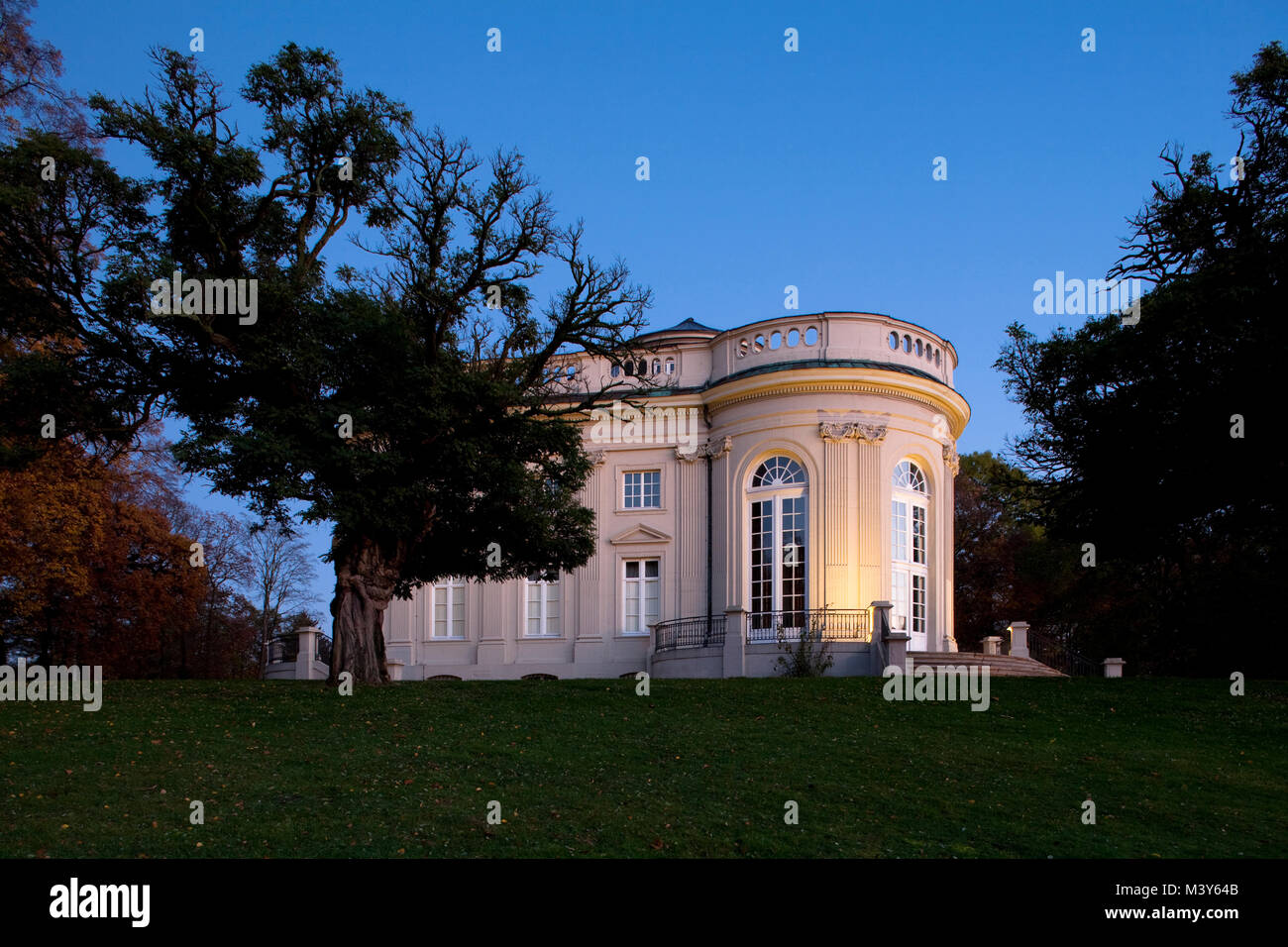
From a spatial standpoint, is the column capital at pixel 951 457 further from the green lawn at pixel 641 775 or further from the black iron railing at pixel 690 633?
the green lawn at pixel 641 775

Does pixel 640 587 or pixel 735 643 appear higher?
pixel 640 587

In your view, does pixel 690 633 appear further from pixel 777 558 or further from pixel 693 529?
pixel 693 529

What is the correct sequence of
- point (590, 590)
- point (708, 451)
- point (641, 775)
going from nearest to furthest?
1. point (641, 775)
2. point (708, 451)
3. point (590, 590)

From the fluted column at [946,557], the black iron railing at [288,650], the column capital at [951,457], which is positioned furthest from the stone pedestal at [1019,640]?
the black iron railing at [288,650]

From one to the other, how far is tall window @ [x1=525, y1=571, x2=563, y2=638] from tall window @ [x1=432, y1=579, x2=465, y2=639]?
203 centimetres

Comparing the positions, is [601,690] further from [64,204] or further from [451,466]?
[64,204]

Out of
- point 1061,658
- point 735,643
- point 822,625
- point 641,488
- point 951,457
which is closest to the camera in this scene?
point 735,643

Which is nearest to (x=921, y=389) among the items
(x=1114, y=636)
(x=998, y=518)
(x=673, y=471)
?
(x=673, y=471)

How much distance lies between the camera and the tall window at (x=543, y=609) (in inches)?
1258

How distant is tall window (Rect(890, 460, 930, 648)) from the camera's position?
95.0ft

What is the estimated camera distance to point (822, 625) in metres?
26.9

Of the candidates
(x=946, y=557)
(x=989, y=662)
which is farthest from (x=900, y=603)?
(x=989, y=662)

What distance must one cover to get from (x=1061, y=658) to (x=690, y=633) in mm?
10938

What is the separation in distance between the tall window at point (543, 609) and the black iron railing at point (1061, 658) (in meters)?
12.7
